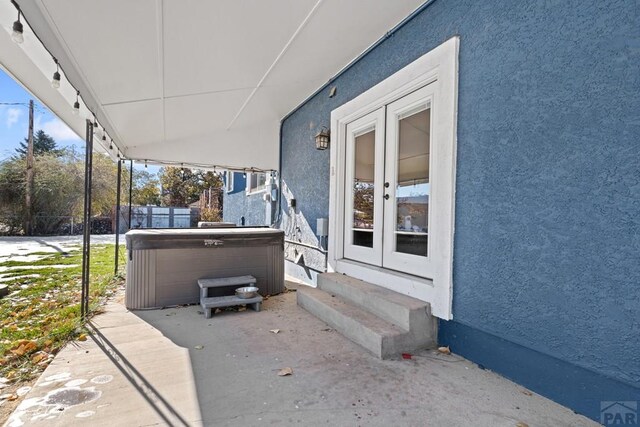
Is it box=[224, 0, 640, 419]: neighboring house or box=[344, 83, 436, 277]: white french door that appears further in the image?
box=[344, 83, 436, 277]: white french door

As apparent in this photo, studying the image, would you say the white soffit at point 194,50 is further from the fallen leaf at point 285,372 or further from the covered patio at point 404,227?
the fallen leaf at point 285,372

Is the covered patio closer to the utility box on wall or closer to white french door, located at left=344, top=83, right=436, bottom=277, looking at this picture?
white french door, located at left=344, top=83, right=436, bottom=277

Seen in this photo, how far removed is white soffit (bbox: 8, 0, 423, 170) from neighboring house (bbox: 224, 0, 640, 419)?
0.69m

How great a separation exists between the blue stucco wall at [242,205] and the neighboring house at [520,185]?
221 inches

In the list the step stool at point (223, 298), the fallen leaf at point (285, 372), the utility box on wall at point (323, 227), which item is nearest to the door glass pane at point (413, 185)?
the utility box on wall at point (323, 227)

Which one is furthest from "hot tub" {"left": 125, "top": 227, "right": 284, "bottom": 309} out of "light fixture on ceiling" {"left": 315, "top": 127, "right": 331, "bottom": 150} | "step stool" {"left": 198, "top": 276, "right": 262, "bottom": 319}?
"light fixture on ceiling" {"left": 315, "top": 127, "right": 331, "bottom": 150}

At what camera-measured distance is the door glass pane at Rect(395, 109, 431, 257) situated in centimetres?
339

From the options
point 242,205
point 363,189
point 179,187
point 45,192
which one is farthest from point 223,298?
point 179,187

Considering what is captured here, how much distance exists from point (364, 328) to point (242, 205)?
28.0 ft

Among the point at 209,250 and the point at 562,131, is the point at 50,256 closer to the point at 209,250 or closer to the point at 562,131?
the point at 209,250

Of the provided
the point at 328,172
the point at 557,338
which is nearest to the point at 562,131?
the point at 557,338

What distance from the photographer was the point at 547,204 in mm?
2207

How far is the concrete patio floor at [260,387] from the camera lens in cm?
193

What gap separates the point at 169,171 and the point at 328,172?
25238 millimetres
